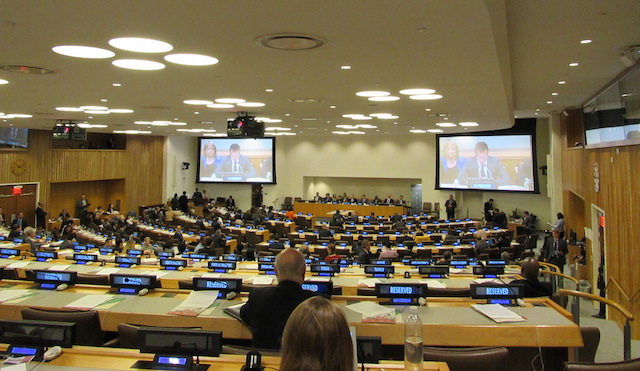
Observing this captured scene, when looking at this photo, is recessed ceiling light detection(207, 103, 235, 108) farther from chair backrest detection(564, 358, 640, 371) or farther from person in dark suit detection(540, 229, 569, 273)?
chair backrest detection(564, 358, 640, 371)

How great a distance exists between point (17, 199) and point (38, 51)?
16.5 meters

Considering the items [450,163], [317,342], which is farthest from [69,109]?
[450,163]

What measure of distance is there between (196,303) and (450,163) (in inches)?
820

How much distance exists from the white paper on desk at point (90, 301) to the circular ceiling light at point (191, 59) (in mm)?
2740

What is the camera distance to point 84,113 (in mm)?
12320

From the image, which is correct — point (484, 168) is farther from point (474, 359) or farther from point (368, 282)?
point (474, 359)

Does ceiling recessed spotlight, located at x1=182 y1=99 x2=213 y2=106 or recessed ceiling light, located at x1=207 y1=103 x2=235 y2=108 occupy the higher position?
recessed ceiling light, located at x1=207 y1=103 x2=235 y2=108

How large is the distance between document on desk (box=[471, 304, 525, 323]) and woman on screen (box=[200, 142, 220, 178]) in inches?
956

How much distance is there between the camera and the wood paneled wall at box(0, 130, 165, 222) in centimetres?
1936

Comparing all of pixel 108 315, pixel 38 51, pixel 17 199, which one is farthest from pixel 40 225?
pixel 108 315

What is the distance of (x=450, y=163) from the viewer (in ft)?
75.9

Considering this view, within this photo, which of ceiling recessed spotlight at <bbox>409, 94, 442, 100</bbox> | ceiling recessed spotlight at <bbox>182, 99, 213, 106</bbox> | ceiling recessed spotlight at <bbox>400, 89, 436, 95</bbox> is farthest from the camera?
ceiling recessed spotlight at <bbox>182, 99, 213, 106</bbox>

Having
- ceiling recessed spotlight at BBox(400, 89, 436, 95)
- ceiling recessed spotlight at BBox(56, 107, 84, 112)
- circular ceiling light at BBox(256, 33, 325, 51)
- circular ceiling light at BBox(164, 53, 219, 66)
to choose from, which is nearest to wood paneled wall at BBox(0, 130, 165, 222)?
ceiling recessed spotlight at BBox(56, 107, 84, 112)

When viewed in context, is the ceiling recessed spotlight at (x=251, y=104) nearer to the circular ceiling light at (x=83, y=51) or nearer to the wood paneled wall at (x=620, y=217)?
the circular ceiling light at (x=83, y=51)
